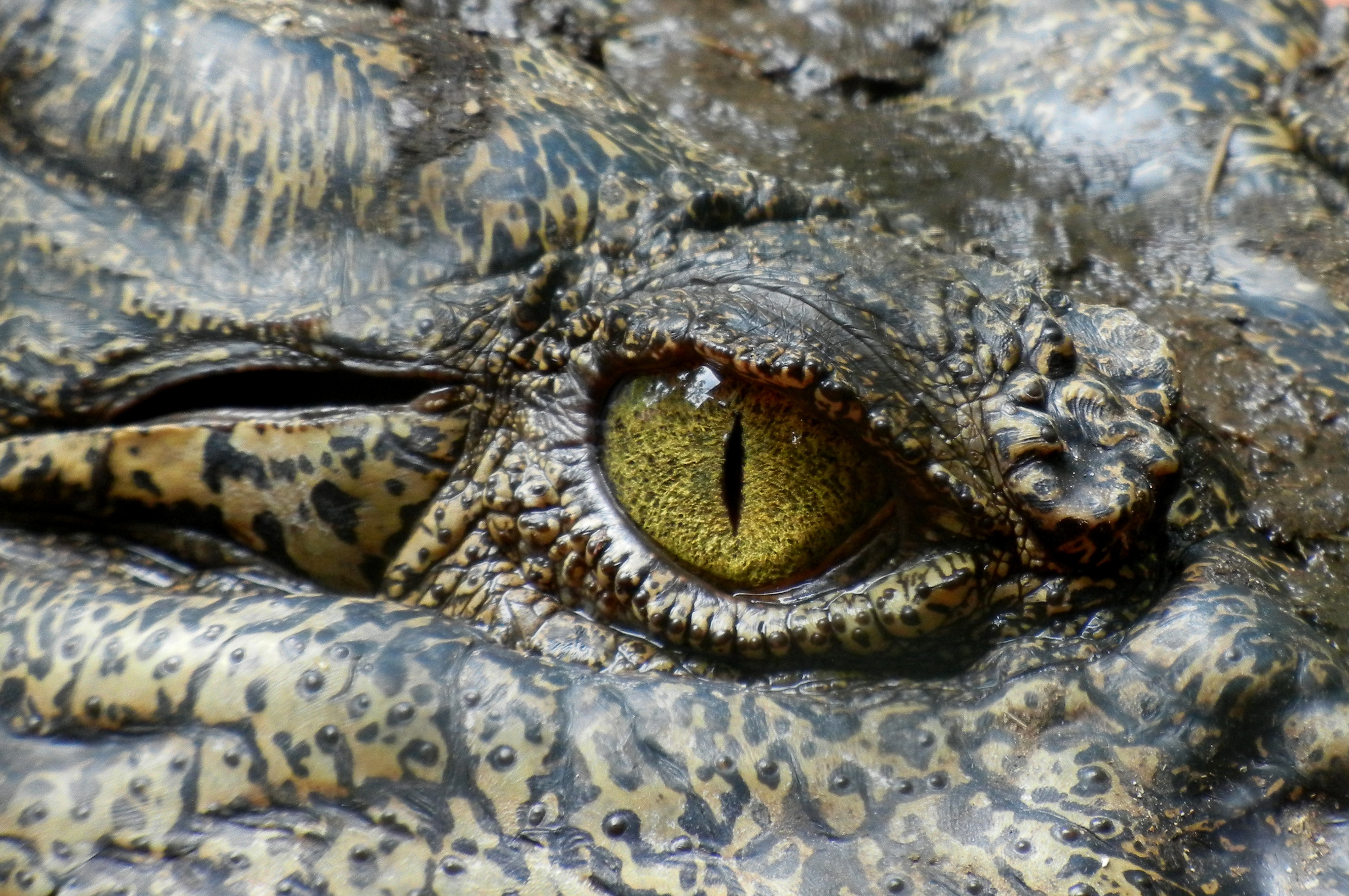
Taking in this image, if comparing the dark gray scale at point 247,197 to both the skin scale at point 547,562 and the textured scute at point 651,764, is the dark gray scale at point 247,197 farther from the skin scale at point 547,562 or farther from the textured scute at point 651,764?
the textured scute at point 651,764

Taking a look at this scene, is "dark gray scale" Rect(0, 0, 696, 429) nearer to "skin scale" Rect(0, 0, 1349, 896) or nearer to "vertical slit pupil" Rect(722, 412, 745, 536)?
"skin scale" Rect(0, 0, 1349, 896)

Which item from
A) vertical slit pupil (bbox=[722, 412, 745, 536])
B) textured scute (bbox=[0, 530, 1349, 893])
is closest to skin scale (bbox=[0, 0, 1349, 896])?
textured scute (bbox=[0, 530, 1349, 893])

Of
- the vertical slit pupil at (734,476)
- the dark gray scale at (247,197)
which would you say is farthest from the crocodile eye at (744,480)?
the dark gray scale at (247,197)

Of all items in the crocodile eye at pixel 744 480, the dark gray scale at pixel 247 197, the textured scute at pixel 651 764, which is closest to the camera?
the textured scute at pixel 651 764

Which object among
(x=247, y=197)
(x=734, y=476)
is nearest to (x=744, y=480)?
(x=734, y=476)

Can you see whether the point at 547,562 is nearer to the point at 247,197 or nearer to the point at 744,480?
the point at 744,480
